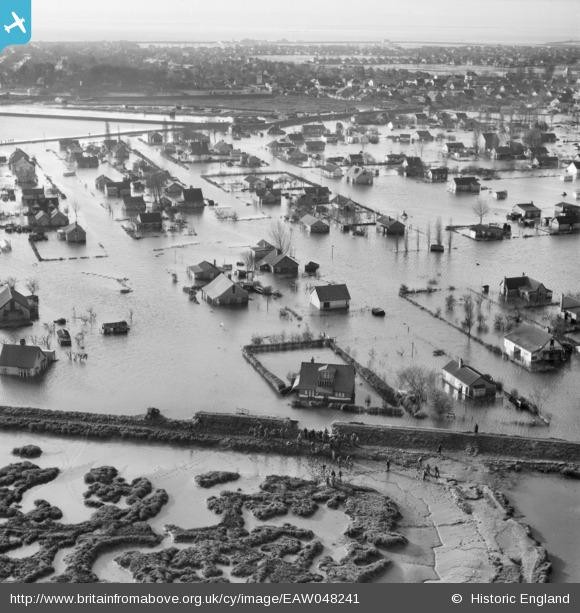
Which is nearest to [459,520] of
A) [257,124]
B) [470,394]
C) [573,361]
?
[470,394]

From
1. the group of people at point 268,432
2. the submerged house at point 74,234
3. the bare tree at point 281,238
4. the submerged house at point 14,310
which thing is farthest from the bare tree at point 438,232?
the group of people at point 268,432


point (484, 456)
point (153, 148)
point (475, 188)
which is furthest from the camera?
point (153, 148)

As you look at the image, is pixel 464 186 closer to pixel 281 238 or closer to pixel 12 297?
Answer: pixel 281 238

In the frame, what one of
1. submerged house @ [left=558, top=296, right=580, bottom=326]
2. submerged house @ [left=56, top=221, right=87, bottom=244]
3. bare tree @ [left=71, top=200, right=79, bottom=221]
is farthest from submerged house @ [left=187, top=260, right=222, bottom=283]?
submerged house @ [left=558, top=296, right=580, bottom=326]

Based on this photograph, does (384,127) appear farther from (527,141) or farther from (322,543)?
(322,543)

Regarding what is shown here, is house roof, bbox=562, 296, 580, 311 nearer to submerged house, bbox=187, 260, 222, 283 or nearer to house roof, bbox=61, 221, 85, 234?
submerged house, bbox=187, 260, 222, 283
